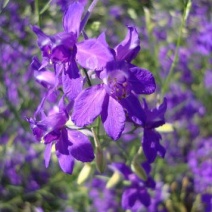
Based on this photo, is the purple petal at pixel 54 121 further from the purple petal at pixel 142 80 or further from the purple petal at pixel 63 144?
the purple petal at pixel 142 80

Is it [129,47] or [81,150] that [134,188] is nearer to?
[81,150]

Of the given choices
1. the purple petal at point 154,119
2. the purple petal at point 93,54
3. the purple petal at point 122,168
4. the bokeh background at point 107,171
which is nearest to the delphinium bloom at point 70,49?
the purple petal at point 93,54

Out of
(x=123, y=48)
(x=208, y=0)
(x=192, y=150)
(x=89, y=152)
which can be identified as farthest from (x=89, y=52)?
(x=208, y=0)

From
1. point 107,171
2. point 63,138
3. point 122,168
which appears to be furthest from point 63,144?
point 107,171

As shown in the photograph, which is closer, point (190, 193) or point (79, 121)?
point (79, 121)

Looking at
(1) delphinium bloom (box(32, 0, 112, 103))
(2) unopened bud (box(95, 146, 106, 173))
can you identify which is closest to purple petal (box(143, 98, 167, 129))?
(2) unopened bud (box(95, 146, 106, 173))

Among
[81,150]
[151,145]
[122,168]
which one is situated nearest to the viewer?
[81,150]

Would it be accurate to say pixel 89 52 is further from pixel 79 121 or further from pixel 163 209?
pixel 163 209
